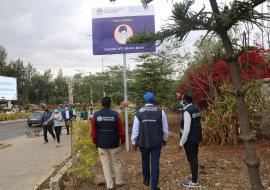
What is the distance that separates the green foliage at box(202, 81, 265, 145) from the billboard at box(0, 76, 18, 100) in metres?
54.1

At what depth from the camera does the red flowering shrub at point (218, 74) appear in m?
13.0

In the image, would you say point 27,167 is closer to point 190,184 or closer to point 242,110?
point 190,184

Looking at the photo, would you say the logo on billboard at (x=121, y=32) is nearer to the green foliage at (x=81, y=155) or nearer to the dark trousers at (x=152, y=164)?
the green foliage at (x=81, y=155)

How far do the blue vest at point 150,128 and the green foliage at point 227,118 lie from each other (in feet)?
16.0

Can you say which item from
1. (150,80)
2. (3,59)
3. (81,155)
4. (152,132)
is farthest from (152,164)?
(3,59)

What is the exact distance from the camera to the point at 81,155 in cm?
849

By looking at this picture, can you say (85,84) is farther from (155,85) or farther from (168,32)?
(168,32)


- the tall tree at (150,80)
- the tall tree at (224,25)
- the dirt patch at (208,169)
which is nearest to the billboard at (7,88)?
the tall tree at (150,80)

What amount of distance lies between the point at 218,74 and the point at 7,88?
54676 millimetres

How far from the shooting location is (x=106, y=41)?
41.3ft

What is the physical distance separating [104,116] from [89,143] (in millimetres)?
993

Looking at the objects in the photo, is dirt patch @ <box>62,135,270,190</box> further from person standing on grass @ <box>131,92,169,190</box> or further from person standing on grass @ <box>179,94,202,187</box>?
person standing on grass @ <box>131,92,169,190</box>

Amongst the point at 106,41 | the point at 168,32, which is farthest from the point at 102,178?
the point at 106,41

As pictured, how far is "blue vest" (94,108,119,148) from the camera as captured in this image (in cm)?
784
